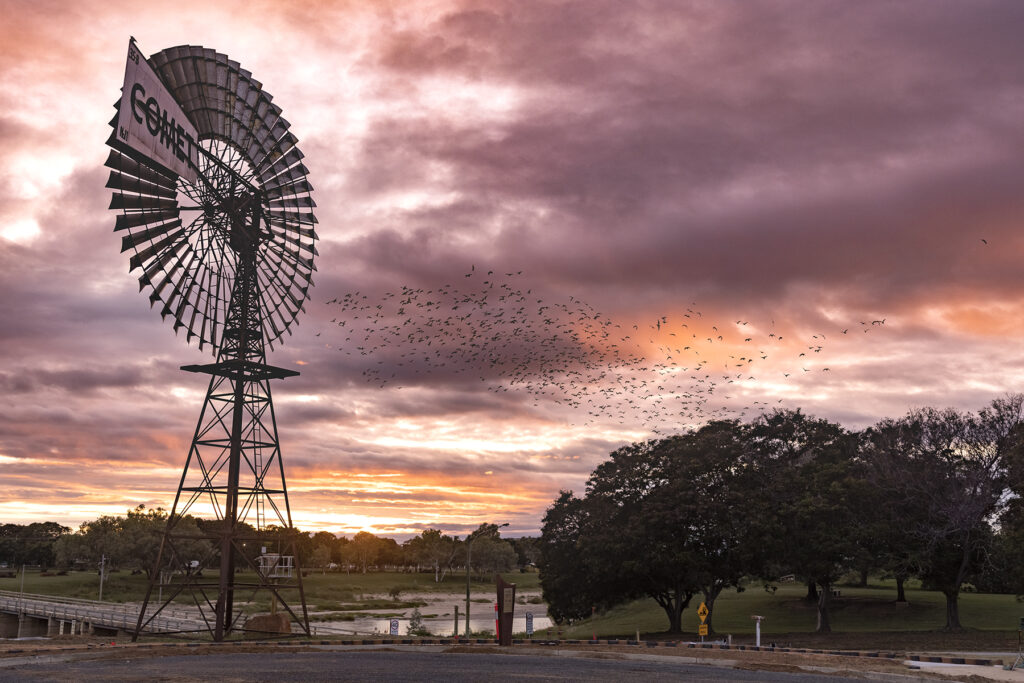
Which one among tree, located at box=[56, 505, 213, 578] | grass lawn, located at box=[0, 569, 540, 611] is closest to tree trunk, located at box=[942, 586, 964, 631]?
grass lawn, located at box=[0, 569, 540, 611]

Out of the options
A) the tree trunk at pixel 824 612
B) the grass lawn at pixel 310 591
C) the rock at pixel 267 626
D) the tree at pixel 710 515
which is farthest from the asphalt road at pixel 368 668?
the grass lawn at pixel 310 591

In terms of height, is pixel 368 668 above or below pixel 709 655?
above

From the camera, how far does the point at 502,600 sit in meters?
39.1

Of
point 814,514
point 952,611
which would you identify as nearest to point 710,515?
point 814,514

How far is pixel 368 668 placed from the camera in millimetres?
29984

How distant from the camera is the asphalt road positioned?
88.1ft

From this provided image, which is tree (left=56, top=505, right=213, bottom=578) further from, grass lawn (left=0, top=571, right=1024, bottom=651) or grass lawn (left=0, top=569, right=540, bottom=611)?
grass lawn (left=0, top=571, right=1024, bottom=651)

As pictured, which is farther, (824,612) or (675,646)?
(824,612)

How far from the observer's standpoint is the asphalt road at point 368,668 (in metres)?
26.8

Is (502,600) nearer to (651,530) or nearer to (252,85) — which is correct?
(651,530)

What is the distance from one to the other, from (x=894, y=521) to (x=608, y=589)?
63.4 ft

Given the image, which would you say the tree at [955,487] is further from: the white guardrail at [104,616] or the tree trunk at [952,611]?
the white guardrail at [104,616]

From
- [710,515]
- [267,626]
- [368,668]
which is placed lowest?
[267,626]

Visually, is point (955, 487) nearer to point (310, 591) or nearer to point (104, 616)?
point (104, 616)
